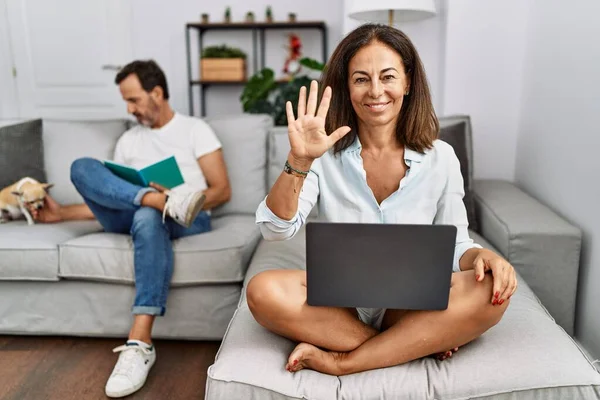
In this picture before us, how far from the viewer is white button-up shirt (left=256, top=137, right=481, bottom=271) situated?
1414 millimetres

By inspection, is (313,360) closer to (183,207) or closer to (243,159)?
(183,207)

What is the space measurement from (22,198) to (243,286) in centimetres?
109

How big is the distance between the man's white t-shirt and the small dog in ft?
1.08

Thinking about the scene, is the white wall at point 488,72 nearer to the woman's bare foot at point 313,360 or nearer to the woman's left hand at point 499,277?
the woman's left hand at point 499,277

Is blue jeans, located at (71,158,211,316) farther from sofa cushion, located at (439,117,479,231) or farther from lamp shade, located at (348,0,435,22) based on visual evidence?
lamp shade, located at (348,0,435,22)

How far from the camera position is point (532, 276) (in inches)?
73.5

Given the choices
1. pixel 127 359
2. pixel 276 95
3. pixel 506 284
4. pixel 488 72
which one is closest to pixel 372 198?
pixel 506 284

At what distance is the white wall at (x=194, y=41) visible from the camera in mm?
4301

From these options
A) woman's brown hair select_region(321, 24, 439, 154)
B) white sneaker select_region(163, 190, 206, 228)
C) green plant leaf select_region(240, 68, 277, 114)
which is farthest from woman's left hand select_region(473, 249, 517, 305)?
green plant leaf select_region(240, 68, 277, 114)

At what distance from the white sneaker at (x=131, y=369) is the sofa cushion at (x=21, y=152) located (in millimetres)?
1039

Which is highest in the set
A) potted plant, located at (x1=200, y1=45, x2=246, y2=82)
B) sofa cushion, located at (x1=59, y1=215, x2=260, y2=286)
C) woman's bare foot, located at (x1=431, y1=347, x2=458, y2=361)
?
potted plant, located at (x1=200, y1=45, x2=246, y2=82)

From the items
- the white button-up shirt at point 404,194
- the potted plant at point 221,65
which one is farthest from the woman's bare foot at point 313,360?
the potted plant at point 221,65

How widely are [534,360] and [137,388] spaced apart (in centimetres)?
118

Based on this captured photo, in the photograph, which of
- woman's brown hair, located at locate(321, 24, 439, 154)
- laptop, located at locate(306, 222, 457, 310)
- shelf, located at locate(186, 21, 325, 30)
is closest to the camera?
laptop, located at locate(306, 222, 457, 310)
